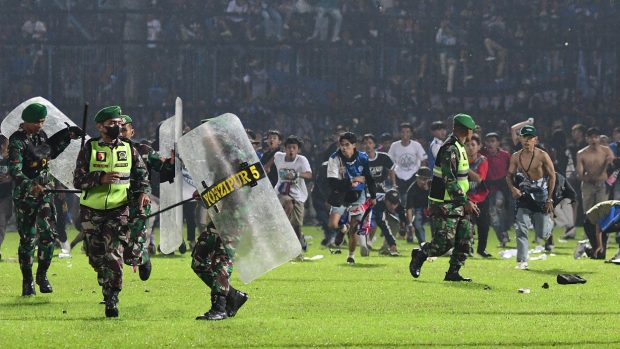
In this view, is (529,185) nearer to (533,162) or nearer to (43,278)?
(533,162)

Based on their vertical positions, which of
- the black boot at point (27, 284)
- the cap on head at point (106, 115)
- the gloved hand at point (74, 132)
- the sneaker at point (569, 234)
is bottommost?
the sneaker at point (569, 234)

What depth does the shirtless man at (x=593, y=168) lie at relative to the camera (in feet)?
80.6

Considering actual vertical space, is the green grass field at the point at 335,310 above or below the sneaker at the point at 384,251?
above

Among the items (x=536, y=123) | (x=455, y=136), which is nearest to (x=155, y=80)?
(x=536, y=123)

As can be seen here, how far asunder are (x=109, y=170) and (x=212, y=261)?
3.74 feet

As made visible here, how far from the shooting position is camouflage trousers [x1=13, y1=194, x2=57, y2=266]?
48.0ft

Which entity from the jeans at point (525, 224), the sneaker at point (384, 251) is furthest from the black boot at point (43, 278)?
the sneaker at point (384, 251)

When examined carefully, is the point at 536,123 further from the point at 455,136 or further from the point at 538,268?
the point at 455,136

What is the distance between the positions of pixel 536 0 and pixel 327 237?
11.9 meters

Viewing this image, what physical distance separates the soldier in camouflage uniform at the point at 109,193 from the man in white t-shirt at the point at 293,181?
9.17 meters

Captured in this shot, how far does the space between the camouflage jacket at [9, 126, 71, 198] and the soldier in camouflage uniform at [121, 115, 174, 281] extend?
645mm

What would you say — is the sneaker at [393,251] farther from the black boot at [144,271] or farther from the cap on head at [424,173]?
the black boot at [144,271]

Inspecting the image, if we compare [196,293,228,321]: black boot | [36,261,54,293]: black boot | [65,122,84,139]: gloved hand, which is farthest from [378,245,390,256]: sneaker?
[196,293,228,321]: black boot

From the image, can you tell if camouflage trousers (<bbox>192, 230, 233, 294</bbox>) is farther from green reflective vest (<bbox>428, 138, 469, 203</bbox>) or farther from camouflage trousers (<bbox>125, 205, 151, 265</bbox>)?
green reflective vest (<bbox>428, 138, 469, 203</bbox>)
